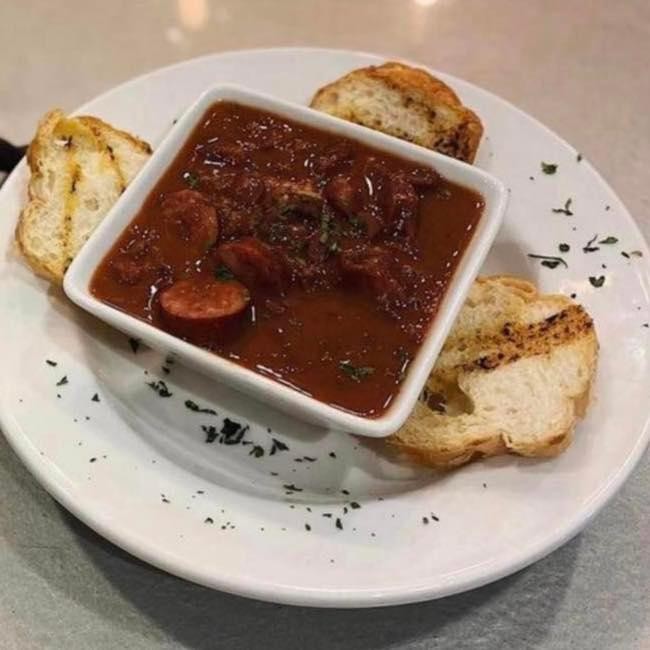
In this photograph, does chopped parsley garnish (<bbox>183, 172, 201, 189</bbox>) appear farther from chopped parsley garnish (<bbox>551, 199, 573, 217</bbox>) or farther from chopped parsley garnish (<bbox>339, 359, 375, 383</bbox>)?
chopped parsley garnish (<bbox>551, 199, 573, 217</bbox>)

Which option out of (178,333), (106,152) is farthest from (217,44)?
(178,333)

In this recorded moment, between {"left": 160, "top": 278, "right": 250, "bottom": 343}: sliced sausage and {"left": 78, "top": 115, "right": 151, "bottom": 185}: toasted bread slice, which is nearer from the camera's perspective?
{"left": 160, "top": 278, "right": 250, "bottom": 343}: sliced sausage

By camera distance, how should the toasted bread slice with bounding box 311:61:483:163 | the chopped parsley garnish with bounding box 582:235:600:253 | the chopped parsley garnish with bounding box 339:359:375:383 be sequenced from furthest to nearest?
the toasted bread slice with bounding box 311:61:483:163, the chopped parsley garnish with bounding box 582:235:600:253, the chopped parsley garnish with bounding box 339:359:375:383

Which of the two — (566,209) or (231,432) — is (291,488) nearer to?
(231,432)

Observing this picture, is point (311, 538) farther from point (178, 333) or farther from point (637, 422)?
point (637, 422)

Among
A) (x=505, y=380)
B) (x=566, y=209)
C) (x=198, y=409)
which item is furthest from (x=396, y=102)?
(x=198, y=409)

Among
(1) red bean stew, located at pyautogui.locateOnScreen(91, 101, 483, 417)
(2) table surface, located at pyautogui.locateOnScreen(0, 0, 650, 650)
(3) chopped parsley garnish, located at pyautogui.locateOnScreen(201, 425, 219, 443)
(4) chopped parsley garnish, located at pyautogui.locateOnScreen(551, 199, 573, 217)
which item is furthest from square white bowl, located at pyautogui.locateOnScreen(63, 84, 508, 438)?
(2) table surface, located at pyautogui.locateOnScreen(0, 0, 650, 650)
